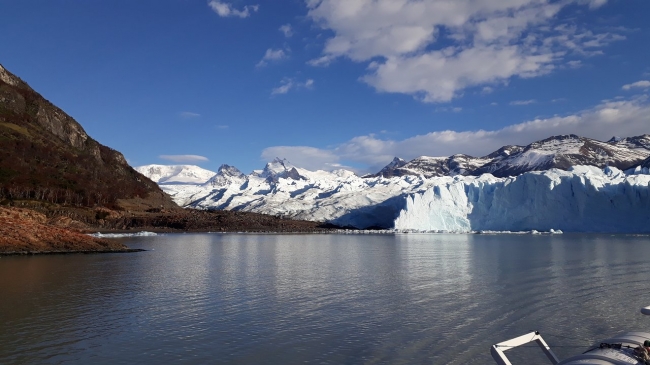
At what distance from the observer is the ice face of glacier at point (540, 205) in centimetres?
7262

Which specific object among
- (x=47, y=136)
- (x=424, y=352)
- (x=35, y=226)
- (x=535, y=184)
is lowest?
(x=424, y=352)

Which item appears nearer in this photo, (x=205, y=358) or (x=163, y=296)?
(x=205, y=358)

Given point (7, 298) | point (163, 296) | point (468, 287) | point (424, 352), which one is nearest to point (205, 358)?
point (424, 352)

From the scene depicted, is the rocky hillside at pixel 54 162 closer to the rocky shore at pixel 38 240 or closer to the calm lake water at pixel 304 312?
the rocky shore at pixel 38 240

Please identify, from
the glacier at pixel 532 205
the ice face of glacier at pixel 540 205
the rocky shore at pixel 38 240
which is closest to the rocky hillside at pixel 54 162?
the rocky shore at pixel 38 240

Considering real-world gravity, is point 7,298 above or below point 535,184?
below

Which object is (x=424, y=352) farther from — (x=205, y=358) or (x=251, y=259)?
(x=251, y=259)

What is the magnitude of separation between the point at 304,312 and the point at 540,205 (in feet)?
235

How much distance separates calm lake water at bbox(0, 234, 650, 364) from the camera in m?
10.5

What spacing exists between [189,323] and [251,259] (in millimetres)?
19621

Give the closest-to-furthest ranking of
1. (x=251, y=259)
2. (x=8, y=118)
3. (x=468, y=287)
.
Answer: (x=468, y=287)
(x=251, y=259)
(x=8, y=118)

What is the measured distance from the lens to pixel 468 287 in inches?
770

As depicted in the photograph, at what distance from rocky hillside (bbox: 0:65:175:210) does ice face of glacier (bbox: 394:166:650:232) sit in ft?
196

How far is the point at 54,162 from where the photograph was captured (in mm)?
93750
